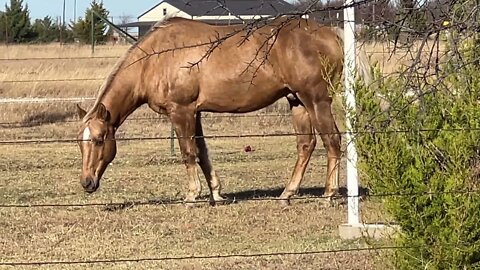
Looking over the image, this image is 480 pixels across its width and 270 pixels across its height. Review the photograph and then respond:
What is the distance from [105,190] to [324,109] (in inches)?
108

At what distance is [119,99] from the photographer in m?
9.80

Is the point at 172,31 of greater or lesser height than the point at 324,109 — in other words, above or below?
above

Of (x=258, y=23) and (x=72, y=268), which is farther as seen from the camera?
(x=72, y=268)

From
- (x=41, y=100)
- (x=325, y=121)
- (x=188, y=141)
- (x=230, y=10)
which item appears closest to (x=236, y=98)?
(x=188, y=141)

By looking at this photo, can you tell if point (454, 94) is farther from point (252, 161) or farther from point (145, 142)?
point (145, 142)

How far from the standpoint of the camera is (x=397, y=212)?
5289mm

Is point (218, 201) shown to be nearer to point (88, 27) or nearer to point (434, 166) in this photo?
point (434, 166)

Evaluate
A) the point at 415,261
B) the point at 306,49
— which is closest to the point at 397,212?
the point at 415,261

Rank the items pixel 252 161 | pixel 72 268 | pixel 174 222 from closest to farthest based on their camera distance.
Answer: pixel 72 268 → pixel 174 222 → pixel 252 161

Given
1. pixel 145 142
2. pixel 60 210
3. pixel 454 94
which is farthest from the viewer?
pixel 145 142

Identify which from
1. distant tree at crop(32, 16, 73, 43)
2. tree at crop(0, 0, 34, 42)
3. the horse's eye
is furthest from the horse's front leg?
tree at crop(0, 0, 34, 42)

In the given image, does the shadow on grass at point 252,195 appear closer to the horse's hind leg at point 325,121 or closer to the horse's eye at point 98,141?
the horse's hind leg at point 325,121

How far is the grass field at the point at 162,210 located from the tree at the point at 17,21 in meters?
16.2

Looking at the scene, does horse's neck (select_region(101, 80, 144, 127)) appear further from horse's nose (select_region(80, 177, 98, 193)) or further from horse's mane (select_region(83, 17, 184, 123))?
horse's nose (select_region(80, 177, 98, 193))
